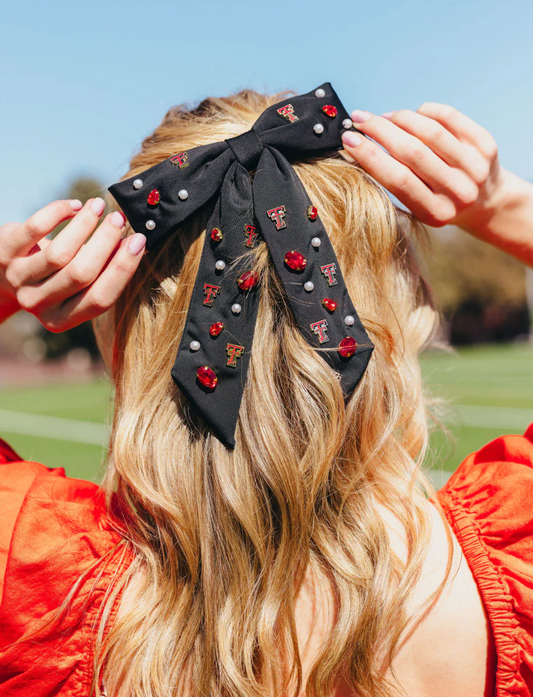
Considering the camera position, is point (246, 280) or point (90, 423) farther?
point (90, 423)

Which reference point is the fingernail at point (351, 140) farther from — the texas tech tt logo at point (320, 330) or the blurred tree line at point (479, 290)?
the blurred tree line at point (479, 290)

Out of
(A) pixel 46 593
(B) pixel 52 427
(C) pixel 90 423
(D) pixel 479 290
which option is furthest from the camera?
(D) pixel 479 290

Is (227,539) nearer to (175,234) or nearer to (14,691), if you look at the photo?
(14,691)

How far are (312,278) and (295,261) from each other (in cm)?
5

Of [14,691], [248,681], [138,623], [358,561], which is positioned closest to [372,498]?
[358,561]

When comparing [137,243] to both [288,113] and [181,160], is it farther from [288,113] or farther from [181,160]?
[288,113]

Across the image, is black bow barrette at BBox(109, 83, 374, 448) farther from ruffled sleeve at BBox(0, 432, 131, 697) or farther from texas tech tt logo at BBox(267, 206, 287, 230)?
ruffled sleeve at BBox(0, 432, 131, 697)

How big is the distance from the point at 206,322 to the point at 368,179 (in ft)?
1.63

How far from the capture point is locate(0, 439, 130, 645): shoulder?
1.11m

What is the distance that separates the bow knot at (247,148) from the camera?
1.23 metres

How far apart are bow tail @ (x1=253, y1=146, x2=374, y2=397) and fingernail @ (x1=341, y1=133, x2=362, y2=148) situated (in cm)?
20

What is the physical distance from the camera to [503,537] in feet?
3.77

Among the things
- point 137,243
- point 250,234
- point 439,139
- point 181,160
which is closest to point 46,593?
point 137,243

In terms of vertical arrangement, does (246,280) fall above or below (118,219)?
below
